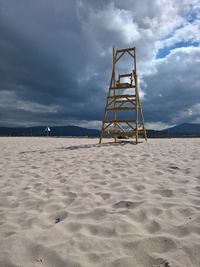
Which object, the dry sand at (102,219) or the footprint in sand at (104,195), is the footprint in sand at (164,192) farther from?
the footprint in sand at (104,195)

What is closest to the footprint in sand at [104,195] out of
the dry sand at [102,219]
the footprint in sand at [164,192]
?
the dry sand at [102,219]

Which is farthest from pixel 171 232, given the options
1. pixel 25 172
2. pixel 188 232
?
pixel 25 172

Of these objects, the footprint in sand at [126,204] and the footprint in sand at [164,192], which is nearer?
the footprint in sand at [126,204]

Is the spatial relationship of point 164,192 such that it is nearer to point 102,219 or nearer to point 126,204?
point 126,204

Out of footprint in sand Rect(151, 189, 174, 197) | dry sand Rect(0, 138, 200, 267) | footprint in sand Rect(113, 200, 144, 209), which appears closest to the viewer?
dry sand Rect(0, 138, 200, 267)

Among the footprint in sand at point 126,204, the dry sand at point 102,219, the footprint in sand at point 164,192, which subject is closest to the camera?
the dry sand at point 102,219

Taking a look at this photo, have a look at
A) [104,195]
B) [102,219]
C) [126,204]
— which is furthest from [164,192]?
[102,219]

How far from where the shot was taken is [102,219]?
1878 mm

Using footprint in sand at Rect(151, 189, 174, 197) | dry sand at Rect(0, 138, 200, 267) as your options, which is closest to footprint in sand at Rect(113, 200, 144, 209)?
dry sand at Rect(0, 138, 200, 267)

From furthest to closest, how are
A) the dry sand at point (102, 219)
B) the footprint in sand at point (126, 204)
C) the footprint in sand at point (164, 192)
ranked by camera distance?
1. the footprint in sand at point (164, 192)
2. the footprint in sand at point (126, 204)
3. the dry sand at point (102, 219)

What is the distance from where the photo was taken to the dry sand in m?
1.34

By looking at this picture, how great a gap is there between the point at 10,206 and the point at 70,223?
35.9 inches

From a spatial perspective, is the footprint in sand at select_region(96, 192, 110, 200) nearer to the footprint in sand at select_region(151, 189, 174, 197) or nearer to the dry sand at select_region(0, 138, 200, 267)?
the dry sand at select_region(0, 138, 200, 267)

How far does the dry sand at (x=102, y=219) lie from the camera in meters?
1.34
